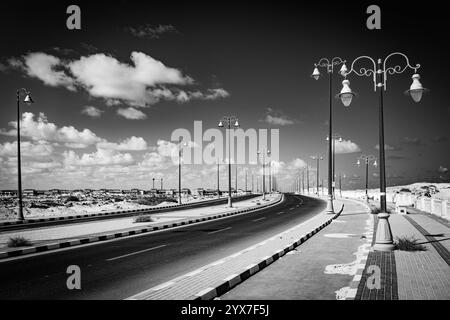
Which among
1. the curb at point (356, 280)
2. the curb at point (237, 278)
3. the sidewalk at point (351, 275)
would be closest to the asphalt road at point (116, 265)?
the curb at point (237, 278)

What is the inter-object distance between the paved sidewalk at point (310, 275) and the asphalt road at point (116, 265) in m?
2.02

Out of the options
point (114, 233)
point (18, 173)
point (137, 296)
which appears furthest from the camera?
point (18, 173)

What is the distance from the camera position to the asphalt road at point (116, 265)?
7012mm

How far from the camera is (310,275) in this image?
25.8ft

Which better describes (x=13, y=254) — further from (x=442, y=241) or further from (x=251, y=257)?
(x=442, y=241)

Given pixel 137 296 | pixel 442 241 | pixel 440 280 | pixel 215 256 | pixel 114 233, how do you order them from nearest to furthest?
pixel 137 296, pixel 440 280, pixel 215 256, pixel 442 241, pixel 114 233

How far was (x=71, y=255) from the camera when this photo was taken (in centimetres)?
1132

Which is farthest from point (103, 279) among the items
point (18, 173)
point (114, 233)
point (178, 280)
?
point (18, 173)

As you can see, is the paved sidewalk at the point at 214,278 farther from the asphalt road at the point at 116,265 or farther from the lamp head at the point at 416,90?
the lamp head at the point at 416,90

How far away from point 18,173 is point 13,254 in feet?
49.4

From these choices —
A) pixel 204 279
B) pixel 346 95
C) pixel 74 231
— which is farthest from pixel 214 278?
pixel 74 231

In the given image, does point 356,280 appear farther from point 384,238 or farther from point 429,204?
point 429,204
